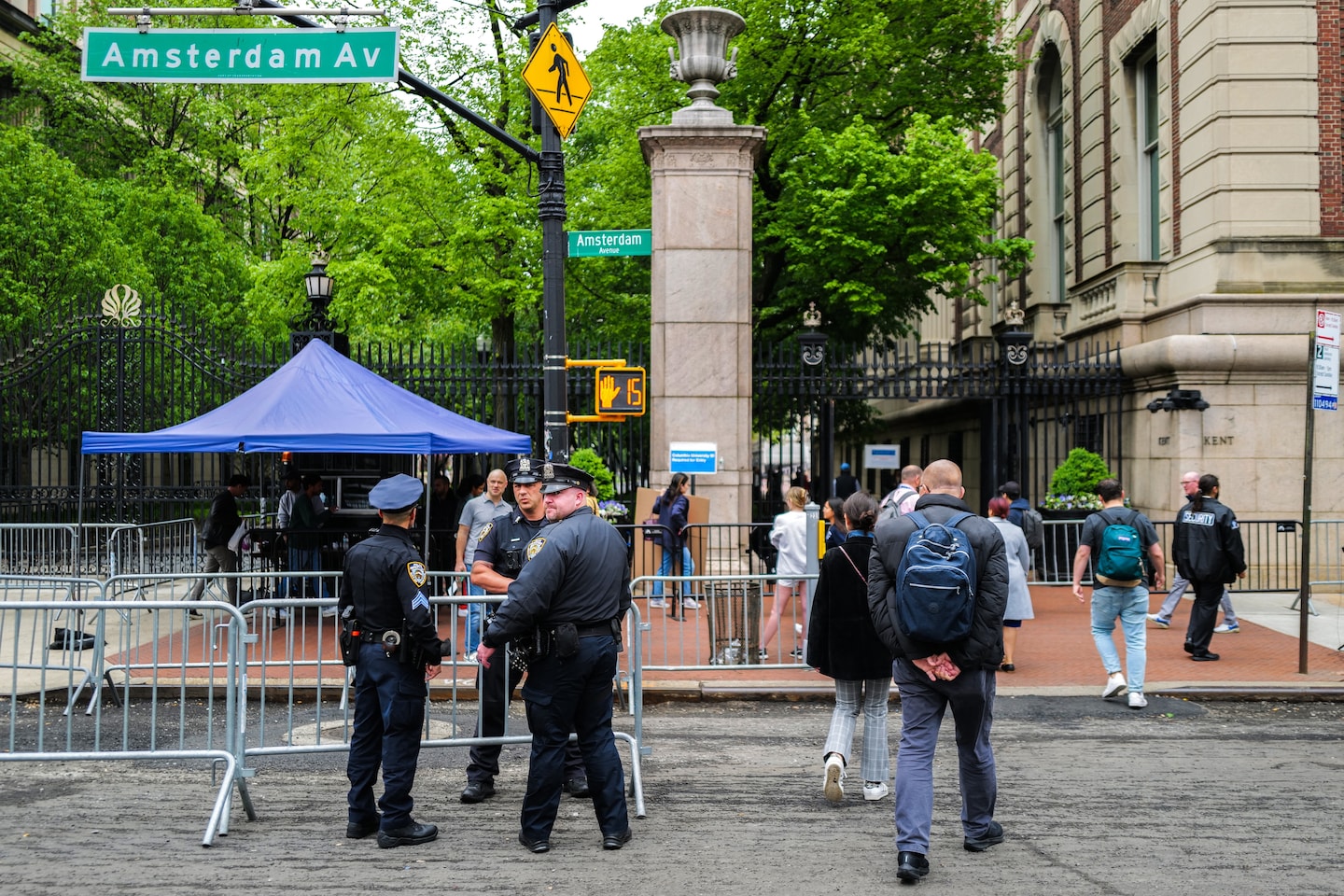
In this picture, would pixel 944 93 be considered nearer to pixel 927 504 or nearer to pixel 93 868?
pixel 927 504

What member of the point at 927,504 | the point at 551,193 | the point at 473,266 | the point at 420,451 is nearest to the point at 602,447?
the point at 473,266

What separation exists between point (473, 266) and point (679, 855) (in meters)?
18.2

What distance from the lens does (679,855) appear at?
573cm

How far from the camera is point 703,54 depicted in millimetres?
15625

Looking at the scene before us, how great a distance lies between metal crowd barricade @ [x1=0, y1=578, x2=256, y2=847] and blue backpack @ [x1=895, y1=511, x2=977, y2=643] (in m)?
3.42

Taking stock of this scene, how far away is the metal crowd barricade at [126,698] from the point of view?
20.2 ft

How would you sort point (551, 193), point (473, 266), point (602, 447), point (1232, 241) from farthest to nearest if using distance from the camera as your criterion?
point (473, 266) → point (602, 447) → point (1232, 241) → point (551, 193)

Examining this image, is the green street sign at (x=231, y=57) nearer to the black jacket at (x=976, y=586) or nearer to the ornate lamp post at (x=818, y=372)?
the black jacket at (x=976, y=586)

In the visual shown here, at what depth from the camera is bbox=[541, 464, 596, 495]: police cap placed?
609cm

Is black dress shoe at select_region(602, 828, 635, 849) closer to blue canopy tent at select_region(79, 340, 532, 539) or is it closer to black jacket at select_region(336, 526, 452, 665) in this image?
black jacket at select_region(336, 526, 452, 665)

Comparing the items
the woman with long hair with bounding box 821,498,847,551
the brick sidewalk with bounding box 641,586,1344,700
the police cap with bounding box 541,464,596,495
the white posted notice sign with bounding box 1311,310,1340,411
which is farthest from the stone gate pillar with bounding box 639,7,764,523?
Result: the police cap with bounding box 541,464,596,495

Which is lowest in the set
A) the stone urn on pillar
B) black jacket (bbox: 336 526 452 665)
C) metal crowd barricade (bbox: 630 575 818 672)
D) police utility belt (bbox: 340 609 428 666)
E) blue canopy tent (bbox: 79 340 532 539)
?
metal crowd barricade (bbox: 630 575 818 672)

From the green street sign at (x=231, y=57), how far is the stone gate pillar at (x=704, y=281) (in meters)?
6.47

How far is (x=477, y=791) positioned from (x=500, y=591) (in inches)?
44.4
